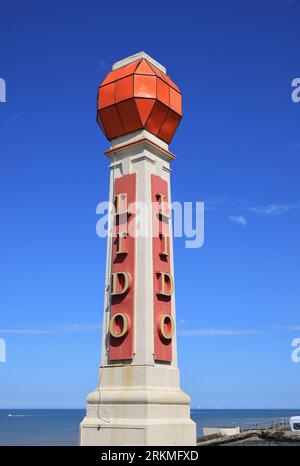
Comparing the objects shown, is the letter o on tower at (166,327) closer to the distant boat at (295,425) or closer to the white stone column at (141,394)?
the white stone column at (141,394)

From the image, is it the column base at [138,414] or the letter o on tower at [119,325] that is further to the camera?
the letter o on tower at [119,325]

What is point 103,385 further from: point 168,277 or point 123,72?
point 123,72

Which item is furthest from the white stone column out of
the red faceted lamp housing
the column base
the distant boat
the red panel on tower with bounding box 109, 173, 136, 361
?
the distant boat

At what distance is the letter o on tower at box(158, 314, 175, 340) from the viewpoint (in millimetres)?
24531

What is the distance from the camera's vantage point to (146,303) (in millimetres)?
24234

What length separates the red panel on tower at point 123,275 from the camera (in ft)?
A: 79.9

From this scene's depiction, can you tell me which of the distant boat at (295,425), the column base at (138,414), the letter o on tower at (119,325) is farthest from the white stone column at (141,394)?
the distant boat at (295,425)

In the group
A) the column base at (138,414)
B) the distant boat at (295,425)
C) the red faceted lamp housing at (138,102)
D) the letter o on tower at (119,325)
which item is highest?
the red faceted lamp housing at (138,102)

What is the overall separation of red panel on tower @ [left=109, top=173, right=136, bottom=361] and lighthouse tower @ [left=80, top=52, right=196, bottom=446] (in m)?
0.05

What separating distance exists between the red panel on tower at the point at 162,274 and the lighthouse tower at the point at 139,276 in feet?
0.16

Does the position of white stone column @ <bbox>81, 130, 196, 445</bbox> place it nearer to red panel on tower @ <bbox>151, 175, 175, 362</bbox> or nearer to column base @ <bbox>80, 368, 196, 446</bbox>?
column base @ <bbox>80, 368, 196, 446</bbox>
